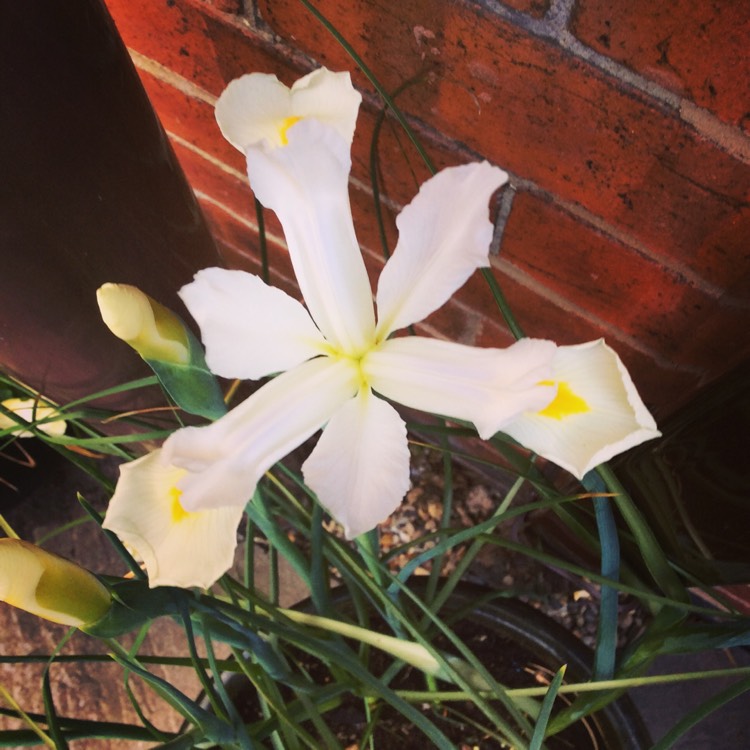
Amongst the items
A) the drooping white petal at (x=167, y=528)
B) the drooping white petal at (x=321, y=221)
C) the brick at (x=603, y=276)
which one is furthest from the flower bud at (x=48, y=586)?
the brick at (x=603, y=276)

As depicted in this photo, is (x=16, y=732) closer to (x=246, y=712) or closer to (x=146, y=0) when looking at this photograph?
(x=246, y=712)

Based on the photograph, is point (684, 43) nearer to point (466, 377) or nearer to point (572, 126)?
point (572, 126)

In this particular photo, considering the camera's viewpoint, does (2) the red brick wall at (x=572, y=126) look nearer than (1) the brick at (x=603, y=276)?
Yes

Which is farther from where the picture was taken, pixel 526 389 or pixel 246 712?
pixel 246 712

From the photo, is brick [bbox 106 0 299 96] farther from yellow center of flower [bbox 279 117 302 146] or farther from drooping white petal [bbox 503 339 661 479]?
drooping white petal [bbox 503 339 661 479]

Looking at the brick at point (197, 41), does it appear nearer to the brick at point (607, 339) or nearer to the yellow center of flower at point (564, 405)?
the brick at point (607, 339)

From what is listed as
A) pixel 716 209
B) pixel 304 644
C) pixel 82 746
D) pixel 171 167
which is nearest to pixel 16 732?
pixel 304 644

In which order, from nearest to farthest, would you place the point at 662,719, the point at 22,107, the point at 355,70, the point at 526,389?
the point at 526,389 → the point at 22,107 → the point at 355,70 → the point at 662,719
